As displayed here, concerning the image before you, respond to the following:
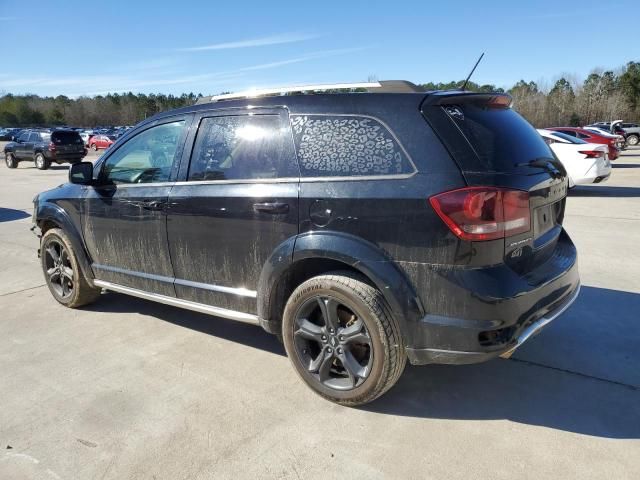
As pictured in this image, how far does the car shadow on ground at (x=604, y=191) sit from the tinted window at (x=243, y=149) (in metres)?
11.1

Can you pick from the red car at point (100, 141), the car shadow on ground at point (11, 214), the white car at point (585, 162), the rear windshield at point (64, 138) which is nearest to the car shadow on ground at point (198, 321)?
the car shadow on ground at point (11, 214)

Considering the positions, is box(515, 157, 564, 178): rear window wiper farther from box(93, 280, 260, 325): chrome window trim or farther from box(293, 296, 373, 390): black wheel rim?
box(93, 280, 260, 325): chrome window trim

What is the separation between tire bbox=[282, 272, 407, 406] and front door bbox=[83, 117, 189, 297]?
1.27 meters

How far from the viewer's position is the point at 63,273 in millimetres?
4848

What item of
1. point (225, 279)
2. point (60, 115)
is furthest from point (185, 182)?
point (60, 115)

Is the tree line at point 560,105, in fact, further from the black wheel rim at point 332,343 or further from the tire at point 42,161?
the black wheel rim at point 332,343

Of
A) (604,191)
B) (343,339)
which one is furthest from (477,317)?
(604,191)

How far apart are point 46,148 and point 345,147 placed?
24085mm

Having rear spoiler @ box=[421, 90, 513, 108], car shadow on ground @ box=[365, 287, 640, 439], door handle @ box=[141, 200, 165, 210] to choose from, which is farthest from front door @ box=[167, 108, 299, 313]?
car shadow on ground @ box=[365, 287, 640, 439]

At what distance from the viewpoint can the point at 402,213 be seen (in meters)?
2.67

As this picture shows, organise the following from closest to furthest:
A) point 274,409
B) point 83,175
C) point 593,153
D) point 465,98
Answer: point 465,98 < point 274,409 < point 83,175 < point 593,153

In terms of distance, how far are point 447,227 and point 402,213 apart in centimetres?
25

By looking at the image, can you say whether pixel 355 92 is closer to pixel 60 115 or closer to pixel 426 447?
pixel 426 447

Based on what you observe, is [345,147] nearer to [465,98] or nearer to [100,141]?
[465,98]
